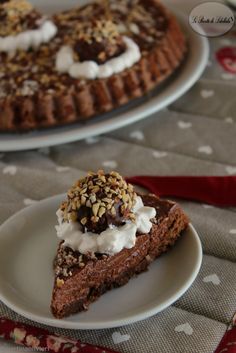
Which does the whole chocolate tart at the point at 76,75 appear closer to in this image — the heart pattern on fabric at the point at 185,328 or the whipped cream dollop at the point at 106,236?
the whipped cream dollop at the point at 106,236

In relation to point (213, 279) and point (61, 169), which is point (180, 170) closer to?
point (61, 169)

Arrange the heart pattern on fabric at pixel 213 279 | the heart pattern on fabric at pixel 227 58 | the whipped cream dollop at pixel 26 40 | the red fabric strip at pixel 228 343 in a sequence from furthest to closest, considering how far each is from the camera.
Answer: the heart pattern on fabric at pixel 227 58 < the whipped cream dollop at pixel 26 40 < the heart pattern on fabric at pixel 213 279 < the red fabric strip at pixel 228 343

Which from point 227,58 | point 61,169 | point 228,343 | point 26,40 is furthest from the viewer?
point 227,58

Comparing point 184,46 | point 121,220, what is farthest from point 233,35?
point 121,220

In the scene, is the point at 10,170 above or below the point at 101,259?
below

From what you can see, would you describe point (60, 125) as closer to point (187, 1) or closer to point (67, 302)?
point (67, 302)

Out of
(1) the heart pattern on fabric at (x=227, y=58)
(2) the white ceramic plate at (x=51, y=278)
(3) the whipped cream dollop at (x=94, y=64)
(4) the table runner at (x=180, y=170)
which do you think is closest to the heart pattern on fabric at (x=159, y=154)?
(4) the table runner at (x=180, y=170)

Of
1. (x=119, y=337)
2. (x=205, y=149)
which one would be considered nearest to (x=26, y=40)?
(x=205, y=149)
